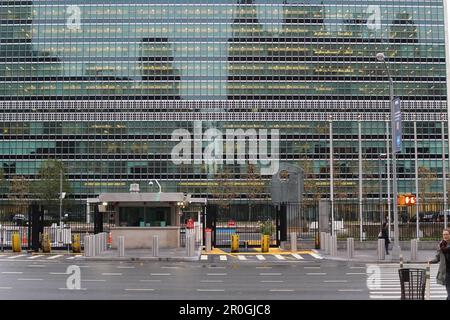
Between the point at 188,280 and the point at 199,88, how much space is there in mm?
97183

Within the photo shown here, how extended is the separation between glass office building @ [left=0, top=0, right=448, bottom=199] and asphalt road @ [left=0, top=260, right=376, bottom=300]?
3475 inches

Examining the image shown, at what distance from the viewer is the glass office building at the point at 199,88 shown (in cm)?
11638

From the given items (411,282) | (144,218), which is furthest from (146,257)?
(411,282)

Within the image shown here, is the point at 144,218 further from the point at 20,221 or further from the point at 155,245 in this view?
the point at 20,221

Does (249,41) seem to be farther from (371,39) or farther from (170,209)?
(170,209)

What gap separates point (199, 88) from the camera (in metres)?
116

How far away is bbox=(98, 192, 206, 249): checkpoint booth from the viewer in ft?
117

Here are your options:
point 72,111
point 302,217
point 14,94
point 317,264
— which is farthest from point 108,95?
point 317,264

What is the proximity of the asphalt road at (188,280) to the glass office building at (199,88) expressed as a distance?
88265mm

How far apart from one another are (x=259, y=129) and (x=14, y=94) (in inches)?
1851

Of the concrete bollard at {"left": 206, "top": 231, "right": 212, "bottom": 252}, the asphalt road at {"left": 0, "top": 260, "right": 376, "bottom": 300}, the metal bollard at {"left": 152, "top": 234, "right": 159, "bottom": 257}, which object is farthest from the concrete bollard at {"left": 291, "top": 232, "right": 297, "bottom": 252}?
the metal bollard at {"left": 152, "top": 234, "right": 159, "bottom": 257}

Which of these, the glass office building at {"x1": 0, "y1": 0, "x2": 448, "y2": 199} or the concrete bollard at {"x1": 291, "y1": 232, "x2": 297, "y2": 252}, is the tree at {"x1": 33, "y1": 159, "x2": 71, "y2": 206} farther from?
the concrete bollard at {"x1": 291, "y1": 232, "x2": 297, "y2": 252}

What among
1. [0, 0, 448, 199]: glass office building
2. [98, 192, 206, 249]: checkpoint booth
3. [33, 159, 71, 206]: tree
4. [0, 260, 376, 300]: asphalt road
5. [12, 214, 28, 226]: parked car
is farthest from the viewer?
[0, 0, 448, 199]: glass office building
